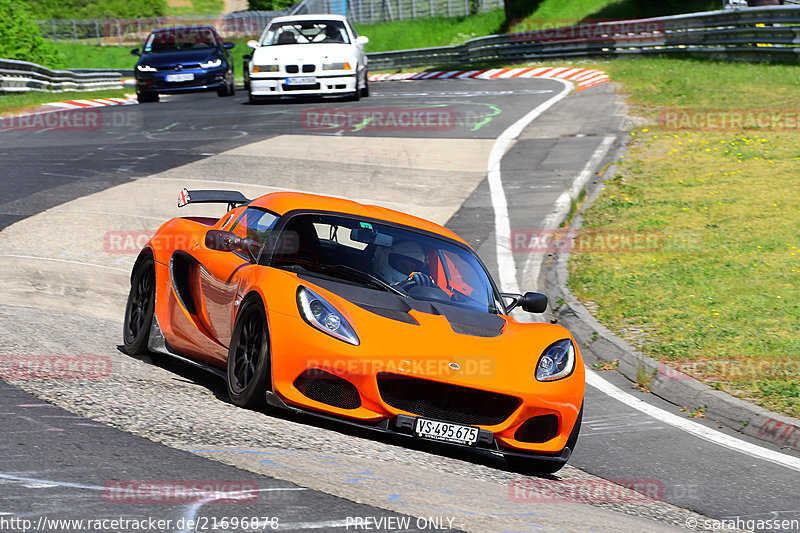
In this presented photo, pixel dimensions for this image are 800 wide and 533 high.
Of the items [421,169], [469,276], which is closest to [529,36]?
[421,169]

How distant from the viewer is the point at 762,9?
1021 inches

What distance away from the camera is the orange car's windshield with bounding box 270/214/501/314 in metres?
6.64

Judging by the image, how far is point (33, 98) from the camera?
1139 inches

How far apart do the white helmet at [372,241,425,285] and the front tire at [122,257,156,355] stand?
1809 millimetres

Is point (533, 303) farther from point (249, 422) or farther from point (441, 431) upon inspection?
point (249, 422)

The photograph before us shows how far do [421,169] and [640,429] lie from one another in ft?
33.4

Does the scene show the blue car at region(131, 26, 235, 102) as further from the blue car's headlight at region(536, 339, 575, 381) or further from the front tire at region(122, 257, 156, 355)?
the blue car's headlight at region(536, 339, 575, 381)

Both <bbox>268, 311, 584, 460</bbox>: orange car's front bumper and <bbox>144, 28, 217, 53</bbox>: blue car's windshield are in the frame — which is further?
<bbox>144, 28, 217, 53</bbox>: blue car's windshield

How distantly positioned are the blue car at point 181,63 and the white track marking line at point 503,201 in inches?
333

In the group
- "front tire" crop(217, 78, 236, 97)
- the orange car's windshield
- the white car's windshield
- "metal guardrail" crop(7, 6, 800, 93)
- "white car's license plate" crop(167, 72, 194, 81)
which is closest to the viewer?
the orange car's windshield

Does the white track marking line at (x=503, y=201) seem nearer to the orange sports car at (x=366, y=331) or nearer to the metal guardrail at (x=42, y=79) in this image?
the orange sports car at (x=366, y=331)

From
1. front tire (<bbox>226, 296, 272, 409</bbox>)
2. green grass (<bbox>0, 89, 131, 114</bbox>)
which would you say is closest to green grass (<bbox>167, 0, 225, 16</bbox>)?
green grass (<bbox>0, 89, 131, 114</bbox>)

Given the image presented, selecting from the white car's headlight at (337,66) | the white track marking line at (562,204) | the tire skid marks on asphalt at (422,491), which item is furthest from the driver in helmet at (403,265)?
the white car's headlight at (337,66)

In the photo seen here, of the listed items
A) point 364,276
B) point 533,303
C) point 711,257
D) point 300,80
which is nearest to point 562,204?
point 711,257
